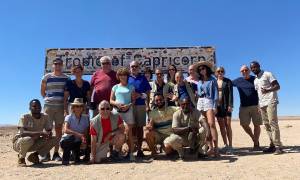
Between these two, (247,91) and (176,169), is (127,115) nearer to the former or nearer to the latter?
(176,169)

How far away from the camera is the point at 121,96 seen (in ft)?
25.9

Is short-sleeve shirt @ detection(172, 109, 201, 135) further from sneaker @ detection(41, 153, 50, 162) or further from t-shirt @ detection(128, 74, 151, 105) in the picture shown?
sneaker @ detection(41, 153, 50, 162)

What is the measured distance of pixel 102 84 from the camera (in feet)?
27.7

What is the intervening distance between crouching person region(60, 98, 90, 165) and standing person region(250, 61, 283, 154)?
4231 millimetres

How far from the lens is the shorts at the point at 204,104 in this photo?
7930mm

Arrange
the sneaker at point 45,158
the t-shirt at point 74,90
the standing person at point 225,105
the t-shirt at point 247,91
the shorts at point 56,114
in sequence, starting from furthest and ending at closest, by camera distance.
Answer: the t-shirt at point 247,91, the standing person at point 225,105, the shorts at point 56,114, the t-shirt at point 74,90, the sneaker at point 45,158

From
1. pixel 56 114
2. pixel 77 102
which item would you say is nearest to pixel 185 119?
pixel 77 102

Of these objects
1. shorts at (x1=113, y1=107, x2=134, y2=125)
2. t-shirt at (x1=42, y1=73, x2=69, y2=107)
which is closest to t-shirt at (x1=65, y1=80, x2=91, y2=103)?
t-shirt at (x1=42, y1=73, x2=69, y2=107)

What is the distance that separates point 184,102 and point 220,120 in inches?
77.1

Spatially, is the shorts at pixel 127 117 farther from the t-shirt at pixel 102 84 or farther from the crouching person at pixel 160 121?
the t-shirt at pixel 102 84

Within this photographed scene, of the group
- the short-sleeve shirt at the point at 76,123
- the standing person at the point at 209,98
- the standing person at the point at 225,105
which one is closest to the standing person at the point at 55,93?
the short-sleeve shirt at the point at 76,123

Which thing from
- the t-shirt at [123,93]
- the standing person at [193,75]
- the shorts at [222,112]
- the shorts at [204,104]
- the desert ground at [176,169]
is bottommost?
the desert ground at [176,169]

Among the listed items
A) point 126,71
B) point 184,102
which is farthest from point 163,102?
point 126,71

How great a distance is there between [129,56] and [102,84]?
312 cm
